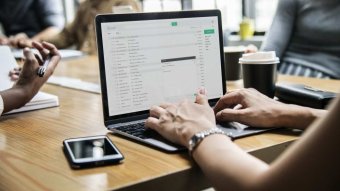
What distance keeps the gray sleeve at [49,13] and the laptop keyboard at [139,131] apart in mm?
2989

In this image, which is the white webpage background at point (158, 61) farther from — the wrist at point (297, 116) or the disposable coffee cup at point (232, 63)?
the disposable coffee cup at point (232, 63)

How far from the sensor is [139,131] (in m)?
1.00

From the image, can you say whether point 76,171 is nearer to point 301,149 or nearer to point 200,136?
point 200,136

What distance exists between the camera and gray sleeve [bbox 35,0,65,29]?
3.86 metres

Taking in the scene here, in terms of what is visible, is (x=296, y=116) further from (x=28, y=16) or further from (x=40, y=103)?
(x=28, y=16)

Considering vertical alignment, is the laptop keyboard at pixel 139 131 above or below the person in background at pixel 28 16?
below

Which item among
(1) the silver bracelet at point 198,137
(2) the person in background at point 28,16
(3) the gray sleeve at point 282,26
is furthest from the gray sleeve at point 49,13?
(1) the silver bracelet at point 198,137

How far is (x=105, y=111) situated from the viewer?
104cm

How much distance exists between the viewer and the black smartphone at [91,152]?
0.81 meters

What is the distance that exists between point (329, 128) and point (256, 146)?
1.07ft

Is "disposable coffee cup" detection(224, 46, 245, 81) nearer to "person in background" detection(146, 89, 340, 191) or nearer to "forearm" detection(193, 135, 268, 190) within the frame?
"person in background" detection(146, 89, 340, 191)

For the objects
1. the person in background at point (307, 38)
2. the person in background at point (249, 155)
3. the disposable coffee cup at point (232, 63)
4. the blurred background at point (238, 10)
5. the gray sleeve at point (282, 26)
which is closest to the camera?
the person in background at point (249, 155)

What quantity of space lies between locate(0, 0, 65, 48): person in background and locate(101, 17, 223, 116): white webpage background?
9.51ft

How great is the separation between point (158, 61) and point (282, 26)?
59.0 inches
